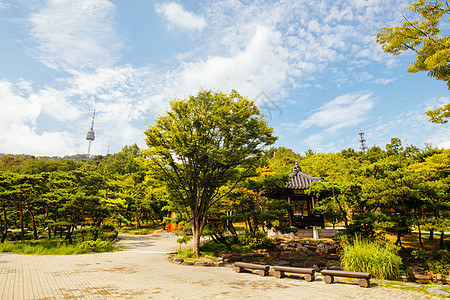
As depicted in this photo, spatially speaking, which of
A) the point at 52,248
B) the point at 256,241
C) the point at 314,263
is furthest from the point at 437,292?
the point at 52,248

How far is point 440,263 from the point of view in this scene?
11844 mm

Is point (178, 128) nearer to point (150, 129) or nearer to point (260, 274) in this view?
point (150, 129)

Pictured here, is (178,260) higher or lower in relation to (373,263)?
lower

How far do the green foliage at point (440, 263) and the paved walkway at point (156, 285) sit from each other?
7.41m

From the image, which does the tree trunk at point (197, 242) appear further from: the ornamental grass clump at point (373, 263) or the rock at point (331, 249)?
the rock at point (331, 249)

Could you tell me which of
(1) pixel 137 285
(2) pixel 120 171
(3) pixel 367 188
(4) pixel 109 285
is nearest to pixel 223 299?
(1) pixel 137 285

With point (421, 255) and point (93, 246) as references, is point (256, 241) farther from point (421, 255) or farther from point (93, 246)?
point (93, 246)

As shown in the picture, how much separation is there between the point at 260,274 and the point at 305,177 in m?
13.6

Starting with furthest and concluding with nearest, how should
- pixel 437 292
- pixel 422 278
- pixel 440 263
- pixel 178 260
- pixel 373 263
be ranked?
pixel 178 260 → pixel 440 263 → pixel 422 278 → pixel 373 263 → pixel 437 292

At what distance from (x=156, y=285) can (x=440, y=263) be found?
14255mm

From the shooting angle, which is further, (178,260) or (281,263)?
(281,263)

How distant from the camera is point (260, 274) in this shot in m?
9.42

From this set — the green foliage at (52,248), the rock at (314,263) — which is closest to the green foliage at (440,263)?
the rock at (314,263)

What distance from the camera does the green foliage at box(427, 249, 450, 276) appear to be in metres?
11.4
